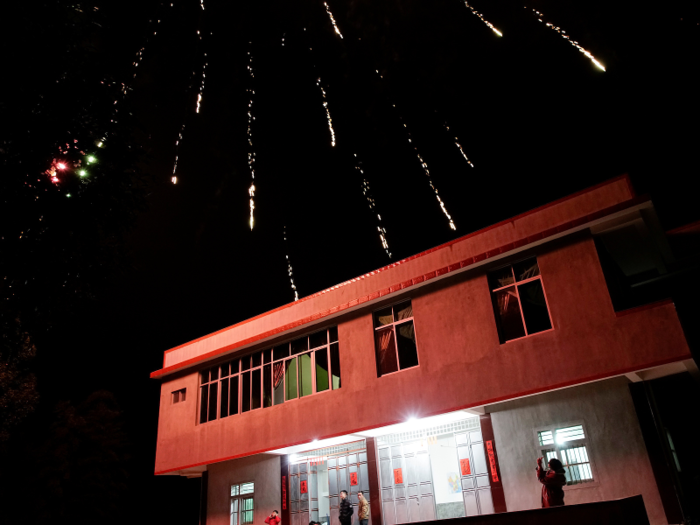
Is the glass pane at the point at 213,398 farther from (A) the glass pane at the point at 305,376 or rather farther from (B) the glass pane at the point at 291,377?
(A) the glass pane at the point at 305,376

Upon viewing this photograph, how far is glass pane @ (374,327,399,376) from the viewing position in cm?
1274

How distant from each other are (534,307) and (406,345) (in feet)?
10.4

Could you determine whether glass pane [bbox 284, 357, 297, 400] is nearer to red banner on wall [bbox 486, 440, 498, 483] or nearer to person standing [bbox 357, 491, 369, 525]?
person standing [bbox 357, 491, 369, 525]

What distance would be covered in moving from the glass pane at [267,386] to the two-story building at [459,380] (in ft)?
0.27

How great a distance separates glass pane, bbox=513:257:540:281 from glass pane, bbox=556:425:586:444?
3.10m

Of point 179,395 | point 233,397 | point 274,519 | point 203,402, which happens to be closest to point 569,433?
point 274,519

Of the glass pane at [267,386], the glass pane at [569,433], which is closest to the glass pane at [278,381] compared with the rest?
the glass pane at [267,386]

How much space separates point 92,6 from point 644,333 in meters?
10.5

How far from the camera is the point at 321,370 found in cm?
1407

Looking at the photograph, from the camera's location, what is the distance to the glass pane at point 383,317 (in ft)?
43.4

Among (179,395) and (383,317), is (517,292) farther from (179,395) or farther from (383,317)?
(179,395)

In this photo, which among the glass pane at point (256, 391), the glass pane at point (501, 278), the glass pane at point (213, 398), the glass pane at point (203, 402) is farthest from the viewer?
the glass pane at point (203, 402)

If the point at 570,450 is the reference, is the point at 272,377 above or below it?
above

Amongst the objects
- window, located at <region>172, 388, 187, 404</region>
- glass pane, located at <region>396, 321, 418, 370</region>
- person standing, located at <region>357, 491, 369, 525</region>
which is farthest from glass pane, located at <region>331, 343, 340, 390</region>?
window, located at <region>172, 388, 187, 404</region>
